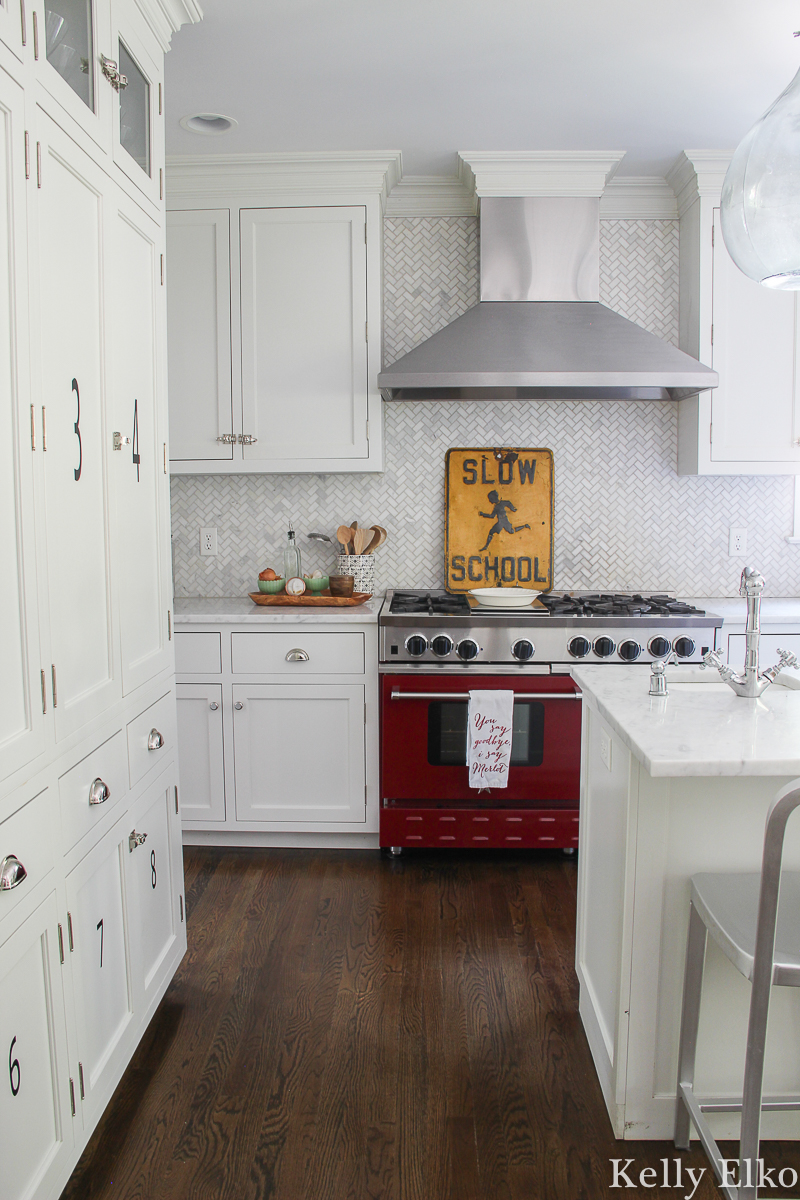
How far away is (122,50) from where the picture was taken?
5.86 ft

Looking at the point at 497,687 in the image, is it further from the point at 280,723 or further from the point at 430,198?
the point at 430,198

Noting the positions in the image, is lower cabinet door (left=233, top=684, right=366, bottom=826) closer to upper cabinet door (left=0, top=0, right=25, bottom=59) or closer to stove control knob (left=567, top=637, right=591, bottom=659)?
stove control knob (left=567, top=637, right=591, bottom=659)

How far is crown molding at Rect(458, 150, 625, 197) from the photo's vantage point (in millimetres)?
3029

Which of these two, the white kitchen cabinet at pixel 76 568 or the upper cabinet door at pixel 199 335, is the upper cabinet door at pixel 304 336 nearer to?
the upper cabinet door at pixel 199 335

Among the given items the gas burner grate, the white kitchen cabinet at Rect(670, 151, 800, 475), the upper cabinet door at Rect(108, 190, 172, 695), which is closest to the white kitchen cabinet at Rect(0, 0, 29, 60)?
the upper cabinet door at Rect(108, 190, 172, 695)

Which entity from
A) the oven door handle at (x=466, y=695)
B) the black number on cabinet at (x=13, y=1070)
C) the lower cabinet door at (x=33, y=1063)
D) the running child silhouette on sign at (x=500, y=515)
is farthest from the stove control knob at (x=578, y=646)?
the black number on cabinet at (x=13, y=1070)

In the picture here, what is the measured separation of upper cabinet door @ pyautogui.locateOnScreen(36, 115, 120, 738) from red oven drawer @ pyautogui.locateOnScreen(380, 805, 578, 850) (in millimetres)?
1522

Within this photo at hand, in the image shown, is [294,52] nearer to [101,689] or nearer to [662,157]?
[662,157]

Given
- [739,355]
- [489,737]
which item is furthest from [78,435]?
[739,355]

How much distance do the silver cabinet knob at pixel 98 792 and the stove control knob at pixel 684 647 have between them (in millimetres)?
2009

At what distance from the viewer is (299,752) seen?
118 inches

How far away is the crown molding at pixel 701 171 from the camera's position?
304 centimetres

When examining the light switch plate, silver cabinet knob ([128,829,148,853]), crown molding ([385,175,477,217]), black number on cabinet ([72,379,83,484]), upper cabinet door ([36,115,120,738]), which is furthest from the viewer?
crown molding ([385,175,477,217])

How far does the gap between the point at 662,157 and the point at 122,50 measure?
213 centimetres
